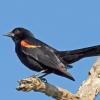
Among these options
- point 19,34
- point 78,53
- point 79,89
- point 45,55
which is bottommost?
point 79,89

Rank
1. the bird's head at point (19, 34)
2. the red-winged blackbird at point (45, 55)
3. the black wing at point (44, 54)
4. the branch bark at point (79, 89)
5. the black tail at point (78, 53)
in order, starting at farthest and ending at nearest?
the bird's head at point (19, 34) → the black wing at point (44, 54) → the red-winged blackbird at point (45, 55) → the black tail at point (78, 53) → the branch bark at point (79, 89)

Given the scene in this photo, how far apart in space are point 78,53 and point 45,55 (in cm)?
61

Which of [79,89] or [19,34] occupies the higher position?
[19,34]

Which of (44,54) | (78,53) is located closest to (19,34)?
(44,54)

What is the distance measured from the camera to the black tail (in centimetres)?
715

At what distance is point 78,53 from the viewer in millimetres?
7492

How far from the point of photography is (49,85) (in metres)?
6.16

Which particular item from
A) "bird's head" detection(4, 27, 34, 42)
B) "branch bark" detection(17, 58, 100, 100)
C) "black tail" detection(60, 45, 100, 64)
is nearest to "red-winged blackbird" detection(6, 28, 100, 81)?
"black tail" detection(60, 45, 100, 64)

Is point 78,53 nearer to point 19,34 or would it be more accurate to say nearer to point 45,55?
point 45,55

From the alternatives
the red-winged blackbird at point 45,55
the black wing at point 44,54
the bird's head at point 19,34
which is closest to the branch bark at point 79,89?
the red-winged blackbird at point 45,55

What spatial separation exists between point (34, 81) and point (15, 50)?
2256mm

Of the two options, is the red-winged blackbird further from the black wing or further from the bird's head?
the bird's head

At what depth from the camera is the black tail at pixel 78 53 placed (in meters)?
7.15

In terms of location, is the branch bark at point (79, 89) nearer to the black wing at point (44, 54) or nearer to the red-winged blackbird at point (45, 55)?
the red-winged blackbird at point (45, 55)
